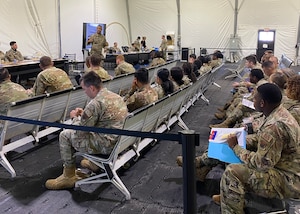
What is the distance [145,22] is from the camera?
690 inches

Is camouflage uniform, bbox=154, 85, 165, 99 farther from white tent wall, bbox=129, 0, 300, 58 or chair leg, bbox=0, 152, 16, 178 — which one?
white tent wall, bbox=129, 0, 300, 58

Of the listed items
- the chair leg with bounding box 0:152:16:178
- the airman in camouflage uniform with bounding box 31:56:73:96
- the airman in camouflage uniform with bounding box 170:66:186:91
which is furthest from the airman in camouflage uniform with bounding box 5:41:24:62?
the chair leg with bounding box 0:152:16:178

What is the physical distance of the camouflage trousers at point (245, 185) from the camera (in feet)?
6.61

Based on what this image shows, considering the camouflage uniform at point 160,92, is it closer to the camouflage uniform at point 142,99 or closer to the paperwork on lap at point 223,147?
the camouflage uniform at point 142,99

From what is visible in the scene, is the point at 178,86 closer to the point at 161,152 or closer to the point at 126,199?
the point at 161,152

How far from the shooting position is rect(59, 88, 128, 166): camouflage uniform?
9.19ft

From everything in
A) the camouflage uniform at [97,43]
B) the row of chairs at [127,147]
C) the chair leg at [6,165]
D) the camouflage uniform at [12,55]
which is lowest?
→ the chair leg at [6,165]

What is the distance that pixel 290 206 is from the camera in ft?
6.62

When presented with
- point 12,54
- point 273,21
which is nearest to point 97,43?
point 12,54

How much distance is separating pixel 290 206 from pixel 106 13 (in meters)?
14.9

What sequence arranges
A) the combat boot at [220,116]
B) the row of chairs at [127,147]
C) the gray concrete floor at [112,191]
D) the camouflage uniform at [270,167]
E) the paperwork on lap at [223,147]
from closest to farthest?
the camouflage uniform at [270,167] → the paperwork on lap at [223,147] → the gray concrete floor at [112,191] → the row of chairs at [127,147] → the combat boot at [220,116]

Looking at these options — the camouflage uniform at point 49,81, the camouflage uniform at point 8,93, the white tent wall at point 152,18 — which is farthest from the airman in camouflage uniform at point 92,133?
the white tent wall at point 152,18

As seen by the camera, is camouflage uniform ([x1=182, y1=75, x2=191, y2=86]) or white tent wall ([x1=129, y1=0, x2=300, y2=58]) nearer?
camouflage uniform ([x1=182, y1=75, x2=191, y2=86])

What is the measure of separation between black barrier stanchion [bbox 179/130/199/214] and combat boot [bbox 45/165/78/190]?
1525 millimetres
